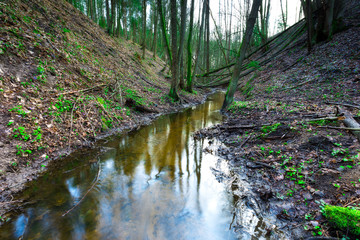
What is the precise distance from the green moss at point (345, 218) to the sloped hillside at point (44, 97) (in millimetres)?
5042

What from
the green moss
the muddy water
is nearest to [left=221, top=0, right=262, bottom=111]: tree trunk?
the muddy water

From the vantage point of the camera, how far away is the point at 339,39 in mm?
10414

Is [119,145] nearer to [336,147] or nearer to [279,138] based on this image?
[279,138]

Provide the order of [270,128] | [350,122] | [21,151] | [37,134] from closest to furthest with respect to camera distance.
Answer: [21,151], [350,122], [37,134], [270,128]

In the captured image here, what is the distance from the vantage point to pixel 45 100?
193 inches

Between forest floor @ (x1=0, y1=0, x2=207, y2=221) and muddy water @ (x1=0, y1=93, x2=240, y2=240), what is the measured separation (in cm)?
48

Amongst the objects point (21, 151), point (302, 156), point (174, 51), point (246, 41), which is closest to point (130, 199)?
point (21, 151)

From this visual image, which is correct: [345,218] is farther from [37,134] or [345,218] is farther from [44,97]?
[44,97]

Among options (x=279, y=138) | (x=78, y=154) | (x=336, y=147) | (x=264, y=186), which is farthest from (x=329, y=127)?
(x=78, y=154)

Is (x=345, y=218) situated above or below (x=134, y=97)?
below

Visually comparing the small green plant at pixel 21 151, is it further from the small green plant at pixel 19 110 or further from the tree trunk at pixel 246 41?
the tree trunk at pixel 246 41

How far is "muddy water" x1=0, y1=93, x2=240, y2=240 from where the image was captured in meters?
2.49

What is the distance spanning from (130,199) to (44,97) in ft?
13.9

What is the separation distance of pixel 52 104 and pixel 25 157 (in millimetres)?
1907
